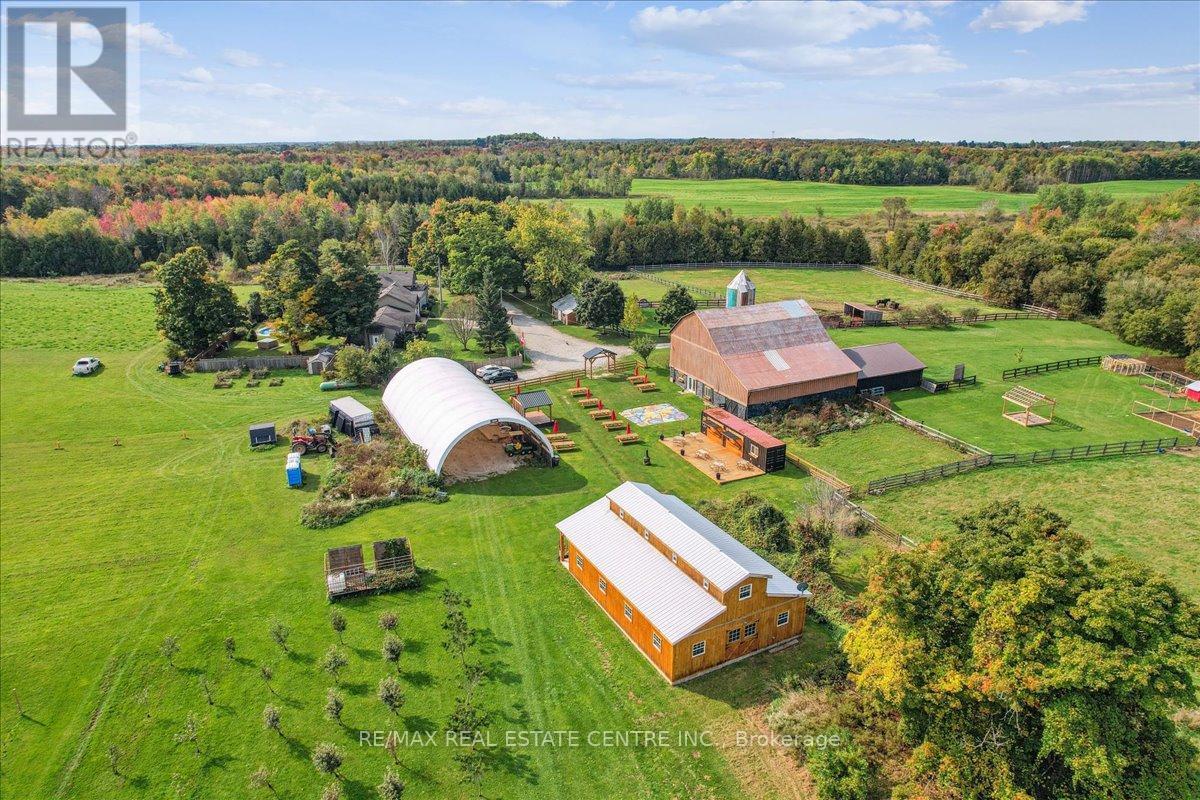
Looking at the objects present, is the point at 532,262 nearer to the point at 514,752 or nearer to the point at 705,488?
the point at 705,488

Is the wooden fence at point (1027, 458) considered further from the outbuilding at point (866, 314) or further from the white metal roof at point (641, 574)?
the outbuilding at point (866, 314)

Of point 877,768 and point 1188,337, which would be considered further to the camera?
point 1188,337

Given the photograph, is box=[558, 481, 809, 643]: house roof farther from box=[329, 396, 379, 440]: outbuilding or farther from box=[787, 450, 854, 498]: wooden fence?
box=[329, 396, 379, 440]: outbuilding

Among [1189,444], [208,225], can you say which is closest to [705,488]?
[1189,444]

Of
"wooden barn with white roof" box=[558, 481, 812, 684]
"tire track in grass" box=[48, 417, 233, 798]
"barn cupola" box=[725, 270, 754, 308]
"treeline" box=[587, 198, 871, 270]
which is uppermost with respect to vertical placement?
"treeline" box=[587, 198, 871, 270]

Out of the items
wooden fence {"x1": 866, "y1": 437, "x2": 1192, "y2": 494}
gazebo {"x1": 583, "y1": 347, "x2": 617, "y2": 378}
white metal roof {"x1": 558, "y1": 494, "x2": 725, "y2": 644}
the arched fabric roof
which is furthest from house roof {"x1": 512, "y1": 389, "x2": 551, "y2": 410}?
wooden fence {"x1": 866, "y1": 437, "x2": 1192, "y2": 494}

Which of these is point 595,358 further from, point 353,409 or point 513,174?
point 513,174
